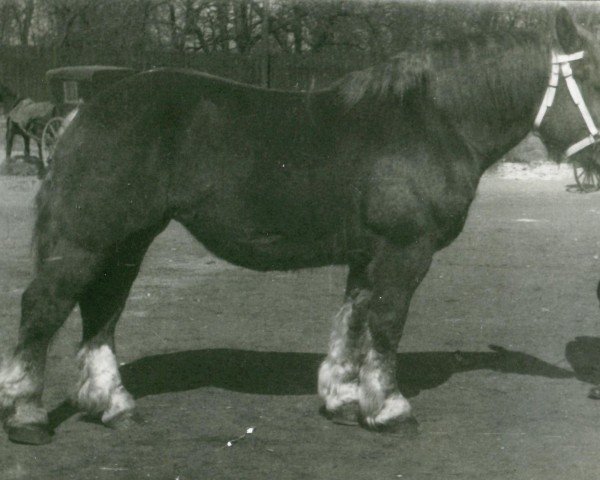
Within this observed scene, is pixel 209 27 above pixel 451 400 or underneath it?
above

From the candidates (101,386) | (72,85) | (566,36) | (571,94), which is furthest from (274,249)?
(72,85)

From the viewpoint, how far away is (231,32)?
757 inches

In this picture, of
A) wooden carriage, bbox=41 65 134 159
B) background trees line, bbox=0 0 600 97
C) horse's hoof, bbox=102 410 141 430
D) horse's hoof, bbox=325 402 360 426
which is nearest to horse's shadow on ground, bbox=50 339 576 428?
horse's hoof, bbox=102 410 141 430

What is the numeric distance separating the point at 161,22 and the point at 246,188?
14540 mm

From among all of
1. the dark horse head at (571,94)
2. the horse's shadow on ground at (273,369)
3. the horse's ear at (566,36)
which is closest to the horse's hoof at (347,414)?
the horse's shadow on ground at (273,369)

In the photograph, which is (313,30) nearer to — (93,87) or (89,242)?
(93,87)

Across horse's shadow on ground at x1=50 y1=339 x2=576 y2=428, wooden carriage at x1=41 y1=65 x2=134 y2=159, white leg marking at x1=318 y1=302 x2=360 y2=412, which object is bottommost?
horse's shadow on ground at x1=50 y1=339 x2=576 y2=428

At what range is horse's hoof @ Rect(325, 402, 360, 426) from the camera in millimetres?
5531

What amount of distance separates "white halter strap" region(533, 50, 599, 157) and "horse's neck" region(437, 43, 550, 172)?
0.12 ft

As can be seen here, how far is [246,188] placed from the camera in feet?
17.6

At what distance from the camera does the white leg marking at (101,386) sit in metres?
5.46

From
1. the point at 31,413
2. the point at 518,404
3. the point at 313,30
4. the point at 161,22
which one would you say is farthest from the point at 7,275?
the point at 313,30

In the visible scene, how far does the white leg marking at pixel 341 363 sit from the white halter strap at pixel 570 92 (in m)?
1.39

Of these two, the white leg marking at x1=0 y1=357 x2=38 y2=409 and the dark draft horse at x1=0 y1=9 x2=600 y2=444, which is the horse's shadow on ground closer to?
the white leg marking at x1=0 y1=357 x2=38 y2=409
